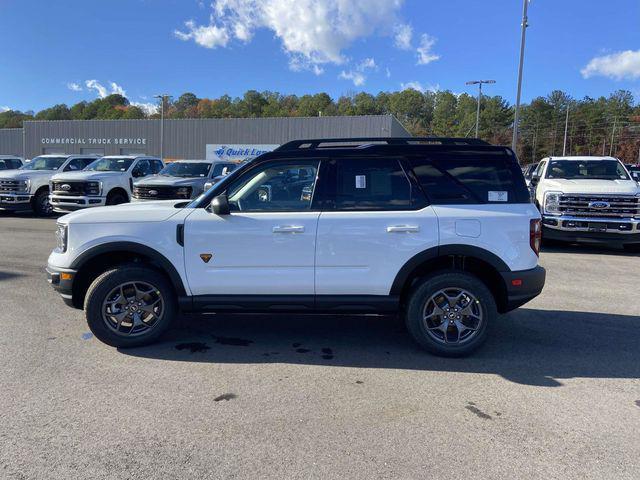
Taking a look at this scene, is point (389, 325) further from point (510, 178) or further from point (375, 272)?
point (510, 178)

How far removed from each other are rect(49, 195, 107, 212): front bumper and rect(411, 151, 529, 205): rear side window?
11.9 metres

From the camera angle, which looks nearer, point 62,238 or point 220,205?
point 220,205

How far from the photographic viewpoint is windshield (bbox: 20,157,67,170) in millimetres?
17203

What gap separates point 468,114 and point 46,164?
107313mm

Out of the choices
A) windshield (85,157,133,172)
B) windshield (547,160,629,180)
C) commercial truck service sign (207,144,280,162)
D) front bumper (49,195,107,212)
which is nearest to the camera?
windshield (547,160,629,180)

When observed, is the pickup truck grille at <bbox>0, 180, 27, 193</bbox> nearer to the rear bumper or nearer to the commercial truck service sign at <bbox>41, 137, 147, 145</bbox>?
the rear bumper

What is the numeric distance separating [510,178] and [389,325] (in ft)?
6.71

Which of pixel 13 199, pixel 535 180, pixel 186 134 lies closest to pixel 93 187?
pixel 13 199

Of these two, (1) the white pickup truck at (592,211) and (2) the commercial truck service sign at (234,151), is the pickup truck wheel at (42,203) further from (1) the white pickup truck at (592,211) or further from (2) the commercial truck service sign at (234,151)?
(2) the commercial truck service sign at (234,151)

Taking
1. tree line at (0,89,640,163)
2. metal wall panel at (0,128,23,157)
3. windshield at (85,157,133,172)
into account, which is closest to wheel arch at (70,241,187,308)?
windshield at (85,157,133,172)

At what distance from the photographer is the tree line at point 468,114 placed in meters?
99.6

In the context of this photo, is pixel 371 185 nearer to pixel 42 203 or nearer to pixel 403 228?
pixel 403 228

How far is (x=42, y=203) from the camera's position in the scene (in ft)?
52.1

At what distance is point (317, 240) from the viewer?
4387 millimetres
